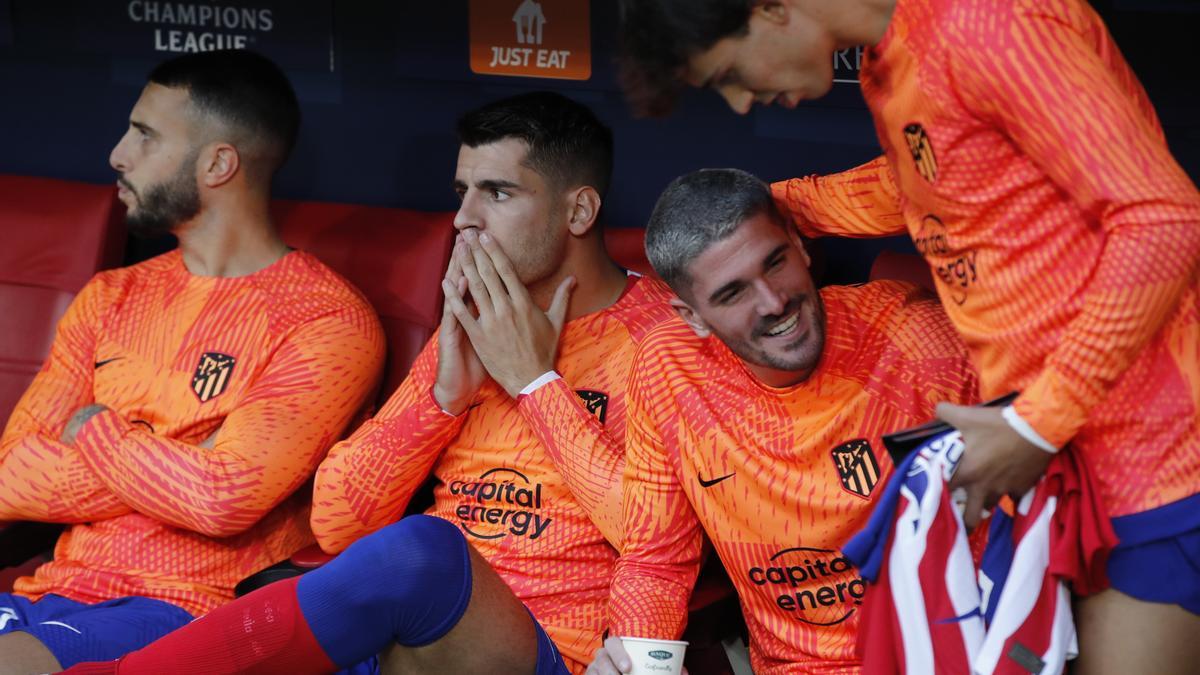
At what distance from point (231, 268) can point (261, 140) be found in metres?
0.25

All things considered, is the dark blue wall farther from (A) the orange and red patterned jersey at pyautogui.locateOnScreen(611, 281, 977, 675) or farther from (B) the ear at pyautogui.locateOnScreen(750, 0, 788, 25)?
(B) the ear at pyautogui.locateOnScreen(750, 0, 788, 25)

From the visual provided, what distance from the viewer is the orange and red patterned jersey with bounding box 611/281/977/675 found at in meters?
1.84

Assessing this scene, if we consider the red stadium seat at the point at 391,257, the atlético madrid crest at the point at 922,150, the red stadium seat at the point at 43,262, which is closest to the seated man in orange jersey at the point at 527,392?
the red stadium seat at the point at 391,257

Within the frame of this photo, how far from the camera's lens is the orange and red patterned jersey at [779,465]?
6.02ft

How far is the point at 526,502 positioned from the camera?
2.21 m

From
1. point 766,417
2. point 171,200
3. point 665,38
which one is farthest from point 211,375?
point 665,38

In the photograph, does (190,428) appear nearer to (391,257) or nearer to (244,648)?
(391,257)

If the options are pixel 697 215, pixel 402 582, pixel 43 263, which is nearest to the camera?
pixel 402 582

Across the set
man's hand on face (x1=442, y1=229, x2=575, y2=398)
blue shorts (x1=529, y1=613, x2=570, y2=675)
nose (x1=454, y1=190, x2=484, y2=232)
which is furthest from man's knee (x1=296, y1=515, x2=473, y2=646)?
nose (x1=454, y1=190, x2=484, y2=232)

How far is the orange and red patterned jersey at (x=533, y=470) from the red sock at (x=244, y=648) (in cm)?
43

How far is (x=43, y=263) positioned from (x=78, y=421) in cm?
62

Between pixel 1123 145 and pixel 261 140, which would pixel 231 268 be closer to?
pixel 261 140

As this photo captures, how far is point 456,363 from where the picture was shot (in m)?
2.24

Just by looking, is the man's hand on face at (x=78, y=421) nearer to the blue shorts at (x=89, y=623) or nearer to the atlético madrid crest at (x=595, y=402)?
the blue shorts at (x=89, y=623)
